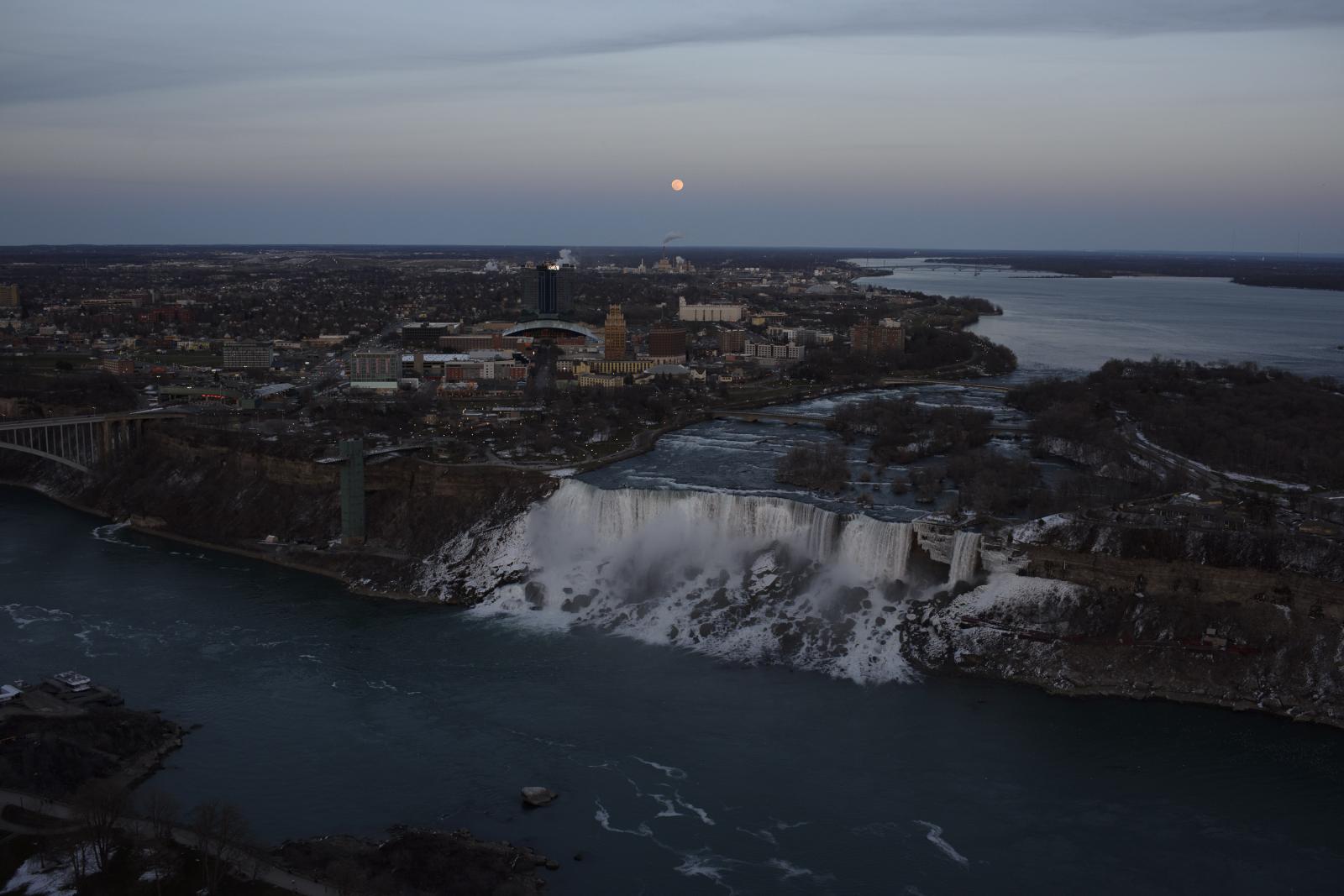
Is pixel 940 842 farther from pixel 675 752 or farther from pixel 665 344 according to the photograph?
pixel 665 344

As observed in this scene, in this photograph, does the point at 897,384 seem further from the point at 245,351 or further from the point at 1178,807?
the point at 1178,807

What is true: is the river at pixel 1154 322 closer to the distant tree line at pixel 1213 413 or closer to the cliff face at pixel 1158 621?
the distant tree line at pixel 1213 413

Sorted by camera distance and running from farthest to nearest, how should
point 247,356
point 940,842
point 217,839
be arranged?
point 247,356, point 940,842, point 217,839

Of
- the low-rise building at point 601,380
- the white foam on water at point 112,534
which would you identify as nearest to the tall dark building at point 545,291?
the low-rise building at point 601,380

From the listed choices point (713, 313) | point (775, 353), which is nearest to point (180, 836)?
point (775, 353)

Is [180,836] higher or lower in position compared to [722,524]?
lower

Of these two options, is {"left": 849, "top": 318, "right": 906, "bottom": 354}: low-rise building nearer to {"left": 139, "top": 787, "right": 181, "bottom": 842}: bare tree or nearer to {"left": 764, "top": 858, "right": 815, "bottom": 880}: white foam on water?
{"left": 764, "top": 858, "right": 815, "bottom": 880}: white foam on water

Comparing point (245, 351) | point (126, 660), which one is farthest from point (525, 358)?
point (126, 660)
